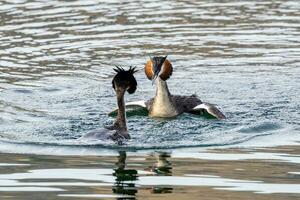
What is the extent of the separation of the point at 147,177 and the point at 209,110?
15.9 ft

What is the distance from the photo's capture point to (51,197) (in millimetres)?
12297

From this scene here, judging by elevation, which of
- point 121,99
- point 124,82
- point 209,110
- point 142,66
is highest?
point 142,66

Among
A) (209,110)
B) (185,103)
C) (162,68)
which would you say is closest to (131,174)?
(209,110)

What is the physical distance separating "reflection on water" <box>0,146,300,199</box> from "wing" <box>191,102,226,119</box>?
2861 mm

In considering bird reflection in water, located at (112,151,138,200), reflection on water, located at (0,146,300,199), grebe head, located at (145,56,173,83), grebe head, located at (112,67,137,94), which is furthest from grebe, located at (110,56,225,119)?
bird reflection in water, located at (112,151,138,200)

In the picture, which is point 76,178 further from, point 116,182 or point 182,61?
point 182,61

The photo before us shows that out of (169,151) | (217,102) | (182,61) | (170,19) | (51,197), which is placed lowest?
(51,197)

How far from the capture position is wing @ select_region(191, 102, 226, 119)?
18172mm

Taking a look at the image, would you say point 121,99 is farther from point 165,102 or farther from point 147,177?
point 147,177

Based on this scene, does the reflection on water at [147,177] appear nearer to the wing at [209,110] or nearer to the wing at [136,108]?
the wing at [209,110]

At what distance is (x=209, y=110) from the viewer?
18.2m

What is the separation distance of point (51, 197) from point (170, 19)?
48.7ft

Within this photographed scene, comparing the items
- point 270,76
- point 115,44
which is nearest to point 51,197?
point 270,76

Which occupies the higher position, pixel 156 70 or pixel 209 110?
pixel 156 70
